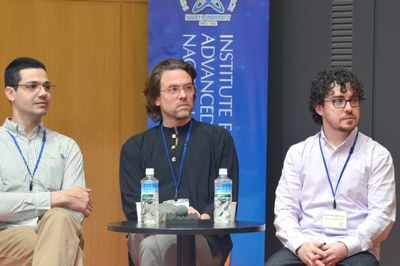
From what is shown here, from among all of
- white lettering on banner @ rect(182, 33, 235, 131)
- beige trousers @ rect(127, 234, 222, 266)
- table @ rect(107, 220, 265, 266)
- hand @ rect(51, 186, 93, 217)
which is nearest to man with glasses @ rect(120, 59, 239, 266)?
beige trousers @ rect(127, 234, 222, 266)

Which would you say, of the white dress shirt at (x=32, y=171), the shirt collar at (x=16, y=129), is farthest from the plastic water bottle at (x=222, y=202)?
the shirt collar at (x=16, y=129)

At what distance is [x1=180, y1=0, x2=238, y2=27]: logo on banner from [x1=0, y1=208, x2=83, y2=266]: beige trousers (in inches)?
75.8

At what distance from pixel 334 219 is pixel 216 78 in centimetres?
176

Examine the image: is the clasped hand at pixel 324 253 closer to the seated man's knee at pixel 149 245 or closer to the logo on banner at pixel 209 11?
the seated man's knee at pixel 149 245

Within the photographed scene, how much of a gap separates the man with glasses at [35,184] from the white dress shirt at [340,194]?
101 cm

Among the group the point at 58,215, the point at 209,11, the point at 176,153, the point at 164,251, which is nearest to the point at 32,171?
the point at 58,215

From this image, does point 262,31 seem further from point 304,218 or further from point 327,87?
point 304,218

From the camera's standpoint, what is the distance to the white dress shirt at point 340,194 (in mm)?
3668

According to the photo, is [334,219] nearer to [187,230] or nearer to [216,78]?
[187,230]

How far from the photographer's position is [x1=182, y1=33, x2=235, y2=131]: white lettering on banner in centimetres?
514

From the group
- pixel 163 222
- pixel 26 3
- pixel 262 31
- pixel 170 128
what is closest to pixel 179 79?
pixel 170 128

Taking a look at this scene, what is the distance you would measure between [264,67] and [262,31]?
0.78 feet

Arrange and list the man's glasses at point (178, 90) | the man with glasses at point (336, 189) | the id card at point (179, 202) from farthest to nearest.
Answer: the man's glasses at point (178, 90), the id card at point (179, 202), the man with glasses at point (336, 189)

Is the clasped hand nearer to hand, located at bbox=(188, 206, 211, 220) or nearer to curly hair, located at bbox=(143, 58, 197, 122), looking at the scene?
hand, located at bbox=(188, 206, 211, 220)
